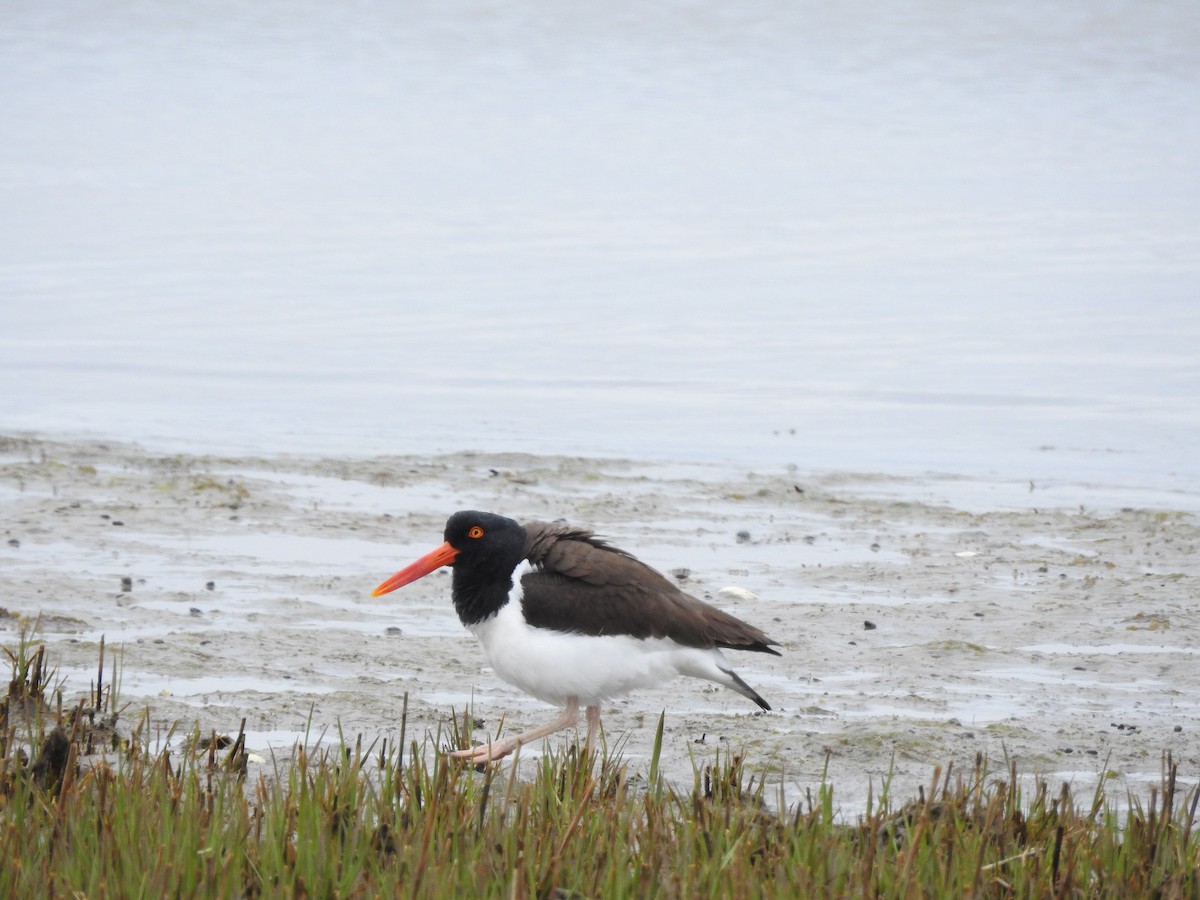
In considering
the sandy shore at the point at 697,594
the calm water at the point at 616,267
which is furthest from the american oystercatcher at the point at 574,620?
the calm water at the point at 616,267

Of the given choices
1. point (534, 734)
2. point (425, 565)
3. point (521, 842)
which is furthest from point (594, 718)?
point (521, 842)

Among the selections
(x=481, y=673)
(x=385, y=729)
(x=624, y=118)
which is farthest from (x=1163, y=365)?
(x=624, y=118)

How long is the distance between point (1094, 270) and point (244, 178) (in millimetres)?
14677

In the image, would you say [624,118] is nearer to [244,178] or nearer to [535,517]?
[244,178]

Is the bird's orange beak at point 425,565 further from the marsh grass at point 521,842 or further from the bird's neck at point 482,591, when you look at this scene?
the marsh grass at point 521,842

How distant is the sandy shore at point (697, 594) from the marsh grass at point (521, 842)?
89cm

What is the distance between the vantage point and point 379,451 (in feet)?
38.5

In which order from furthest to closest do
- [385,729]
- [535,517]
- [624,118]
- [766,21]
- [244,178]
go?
[766,21] → [624,118] → [244,178] → [535,517] → [385,729]

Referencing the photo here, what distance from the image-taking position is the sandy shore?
630 centimetres

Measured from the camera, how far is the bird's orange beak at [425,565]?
21.0 feet

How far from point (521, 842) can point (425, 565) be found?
7.58 ft

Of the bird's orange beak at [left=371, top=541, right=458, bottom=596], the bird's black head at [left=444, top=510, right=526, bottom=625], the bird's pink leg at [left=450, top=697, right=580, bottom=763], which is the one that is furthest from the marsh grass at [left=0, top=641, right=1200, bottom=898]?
the bird's orange beak at [left=371, top=541, right=458, bottom=596]

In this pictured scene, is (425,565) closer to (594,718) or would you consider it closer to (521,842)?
(594,718)

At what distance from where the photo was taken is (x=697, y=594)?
8.16 metres
